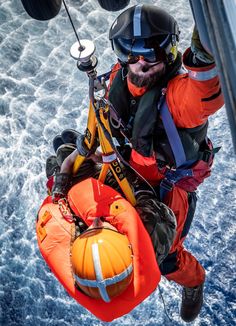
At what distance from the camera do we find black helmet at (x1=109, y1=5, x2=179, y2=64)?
11.5 feet

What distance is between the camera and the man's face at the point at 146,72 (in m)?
3.51

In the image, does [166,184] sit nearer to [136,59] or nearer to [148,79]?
[148,79]

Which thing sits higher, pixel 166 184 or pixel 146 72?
pixel 146 72

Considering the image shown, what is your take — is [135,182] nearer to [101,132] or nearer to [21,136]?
[101,132]

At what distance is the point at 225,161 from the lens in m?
6.45

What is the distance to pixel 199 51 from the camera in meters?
2.53

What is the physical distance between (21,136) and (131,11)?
3862 millimetres

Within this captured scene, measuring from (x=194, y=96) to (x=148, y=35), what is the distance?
2.53 feet

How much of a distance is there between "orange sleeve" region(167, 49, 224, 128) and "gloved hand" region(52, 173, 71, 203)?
1244 mm

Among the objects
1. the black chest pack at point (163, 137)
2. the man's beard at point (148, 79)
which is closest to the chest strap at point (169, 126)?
the black chest pack at point (163, 137)

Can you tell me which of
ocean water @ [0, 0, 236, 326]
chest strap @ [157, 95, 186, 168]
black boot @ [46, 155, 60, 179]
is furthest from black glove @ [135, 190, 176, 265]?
ocean water @ [0, 0, 236, 326]

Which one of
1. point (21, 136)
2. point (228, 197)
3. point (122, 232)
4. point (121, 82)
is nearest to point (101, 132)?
point (121, 82)

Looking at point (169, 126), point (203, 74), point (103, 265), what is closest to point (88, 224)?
point (103, 265)

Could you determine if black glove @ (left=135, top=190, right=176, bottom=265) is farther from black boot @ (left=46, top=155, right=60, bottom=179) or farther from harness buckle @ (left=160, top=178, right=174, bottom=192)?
black boot @ (left=46, top=155, right=60, bottom=179)
